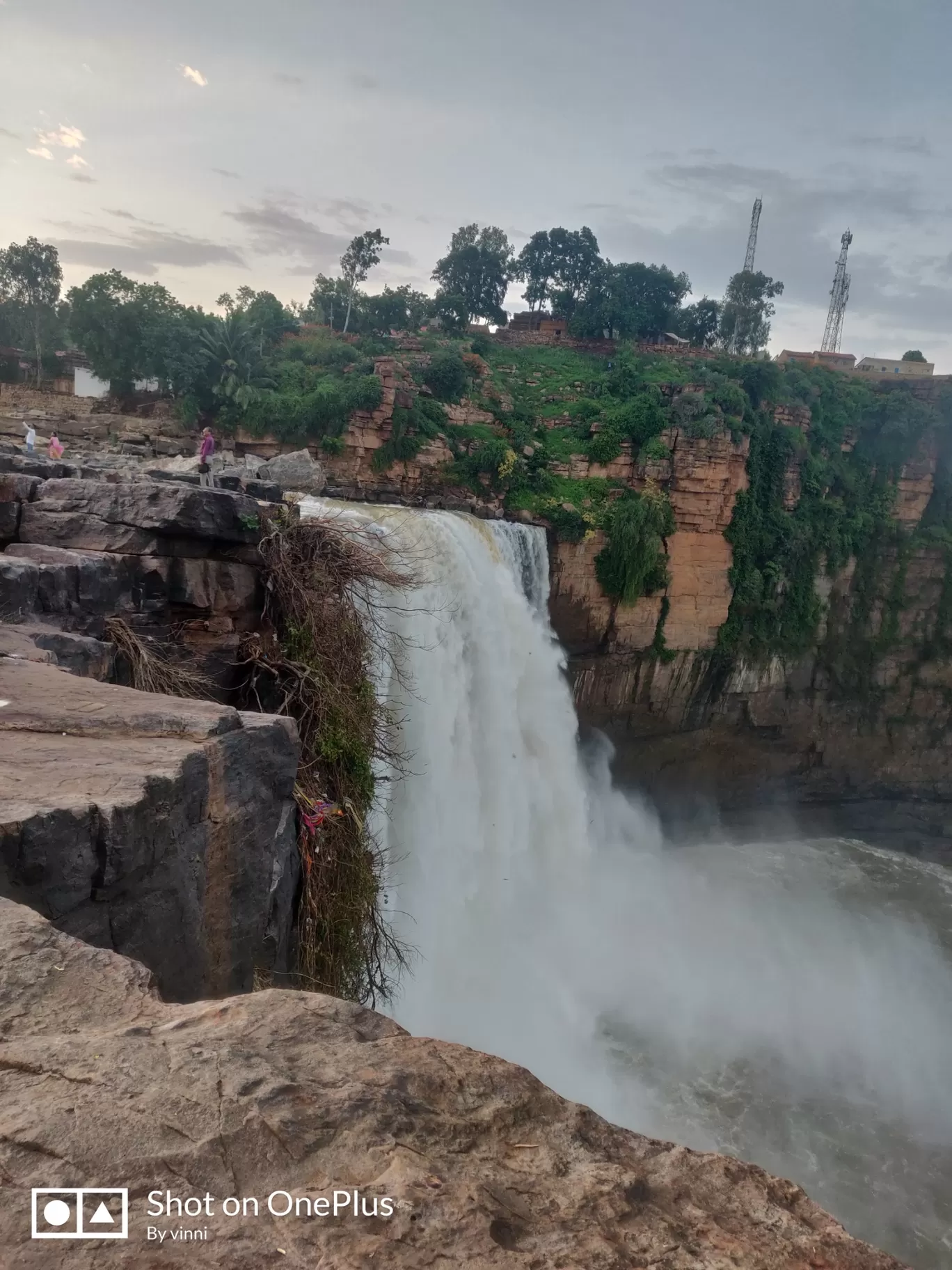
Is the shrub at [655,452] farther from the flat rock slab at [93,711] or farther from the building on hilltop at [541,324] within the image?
the flat rock slab at [93,711]

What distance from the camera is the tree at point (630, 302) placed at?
2883 cm

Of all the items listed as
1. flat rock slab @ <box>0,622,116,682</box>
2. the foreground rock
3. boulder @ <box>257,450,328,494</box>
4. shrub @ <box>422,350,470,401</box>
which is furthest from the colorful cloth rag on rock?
shrub @ <box>422,350,470,401</box>

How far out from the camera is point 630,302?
29.5 m

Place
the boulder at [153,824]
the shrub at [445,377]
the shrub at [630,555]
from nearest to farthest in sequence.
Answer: the boulder at [153,824] < the shrub at [630,555] < the shrub at [445,377]

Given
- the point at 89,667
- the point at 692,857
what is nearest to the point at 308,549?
the point at 89,667

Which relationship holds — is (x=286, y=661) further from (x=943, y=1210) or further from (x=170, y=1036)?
(x=943, y=1210)

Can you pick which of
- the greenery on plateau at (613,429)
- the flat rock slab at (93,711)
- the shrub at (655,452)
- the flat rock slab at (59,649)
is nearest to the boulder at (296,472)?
the greenery on plateau at (613,429)

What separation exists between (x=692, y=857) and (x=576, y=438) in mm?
10478

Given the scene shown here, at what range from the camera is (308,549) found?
666 centimetres

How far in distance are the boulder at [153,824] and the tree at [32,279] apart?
988 inches

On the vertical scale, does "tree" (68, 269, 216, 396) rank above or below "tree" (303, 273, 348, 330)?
below

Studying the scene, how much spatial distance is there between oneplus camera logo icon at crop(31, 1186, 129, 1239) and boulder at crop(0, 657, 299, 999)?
1425mm

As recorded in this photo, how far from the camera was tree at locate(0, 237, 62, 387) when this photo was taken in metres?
23.9

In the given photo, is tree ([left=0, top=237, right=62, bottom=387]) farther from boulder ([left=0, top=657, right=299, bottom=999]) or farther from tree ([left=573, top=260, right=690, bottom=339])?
boulder ([left=0, top=657, right=299, bottom=999])
